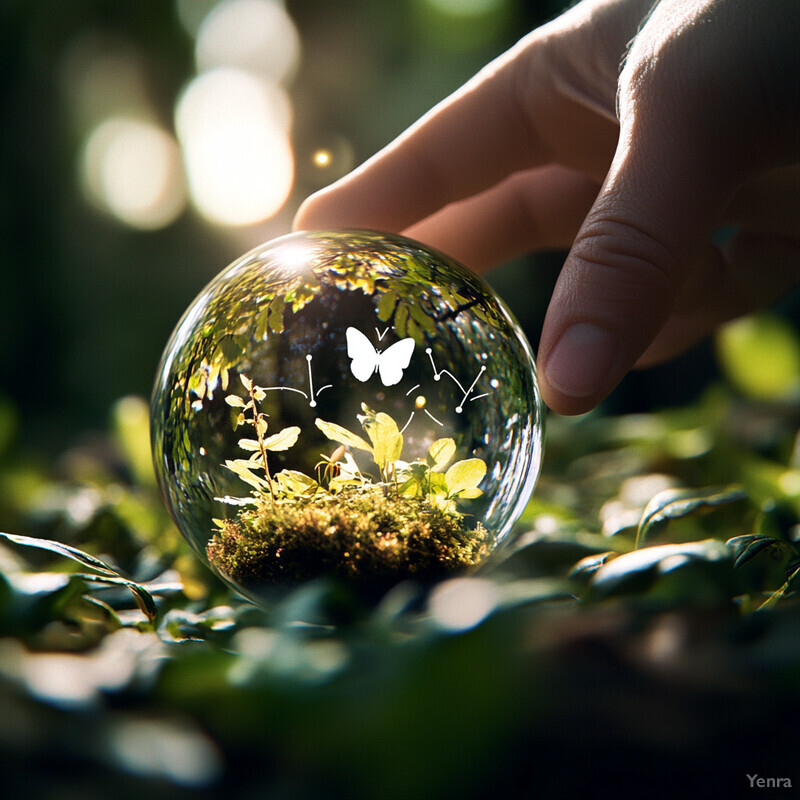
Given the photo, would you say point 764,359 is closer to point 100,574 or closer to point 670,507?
point 670,507

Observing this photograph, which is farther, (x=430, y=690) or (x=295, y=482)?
(x=295, y=482)

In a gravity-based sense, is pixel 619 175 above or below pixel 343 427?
above

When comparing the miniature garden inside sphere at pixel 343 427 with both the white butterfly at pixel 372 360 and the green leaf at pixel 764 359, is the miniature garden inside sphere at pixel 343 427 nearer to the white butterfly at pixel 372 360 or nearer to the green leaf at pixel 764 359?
the white butterfly at pixel 372 360

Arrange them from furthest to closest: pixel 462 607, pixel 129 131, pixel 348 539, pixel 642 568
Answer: pixel 129 131 < pixel 348 539 < pixel 642 568 < pixel 462 607

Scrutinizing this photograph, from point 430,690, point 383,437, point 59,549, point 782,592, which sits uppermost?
point 383,437

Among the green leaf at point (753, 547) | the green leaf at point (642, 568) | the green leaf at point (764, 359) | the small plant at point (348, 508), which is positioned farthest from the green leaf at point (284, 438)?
the green leaf at point (764, 359)

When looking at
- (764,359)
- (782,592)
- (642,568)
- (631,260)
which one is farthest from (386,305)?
(764,359)

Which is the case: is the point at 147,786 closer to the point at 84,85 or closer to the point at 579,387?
the point at 579,387
